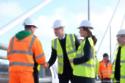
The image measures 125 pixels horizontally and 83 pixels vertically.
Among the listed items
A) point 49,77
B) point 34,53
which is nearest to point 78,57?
point 34,53

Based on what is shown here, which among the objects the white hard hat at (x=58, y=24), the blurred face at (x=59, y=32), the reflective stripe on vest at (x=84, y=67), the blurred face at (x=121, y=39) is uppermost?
the white hard hat at (x=58, y=24)

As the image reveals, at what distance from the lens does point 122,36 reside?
29.5 ft

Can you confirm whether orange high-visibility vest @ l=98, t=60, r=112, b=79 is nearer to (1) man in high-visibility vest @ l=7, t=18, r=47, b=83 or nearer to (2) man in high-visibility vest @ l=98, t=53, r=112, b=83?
(2) man in high-visibility vest @ l=98, t=53, r=112, b=83

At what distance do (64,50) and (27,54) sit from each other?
3.80 ft

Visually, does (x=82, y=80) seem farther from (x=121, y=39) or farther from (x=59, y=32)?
(x=59, y=32)

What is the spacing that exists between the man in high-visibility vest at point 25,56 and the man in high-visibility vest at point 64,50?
0.91 meters

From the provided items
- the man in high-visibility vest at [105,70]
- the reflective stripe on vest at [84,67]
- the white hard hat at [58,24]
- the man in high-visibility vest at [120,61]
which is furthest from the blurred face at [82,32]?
the man in high-visibility vest at [105,70]

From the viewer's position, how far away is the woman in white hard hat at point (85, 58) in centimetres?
903

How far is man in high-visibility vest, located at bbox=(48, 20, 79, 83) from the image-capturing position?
9.74m

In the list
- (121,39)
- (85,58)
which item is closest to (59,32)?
(85,58)

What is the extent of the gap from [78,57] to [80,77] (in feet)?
1.08

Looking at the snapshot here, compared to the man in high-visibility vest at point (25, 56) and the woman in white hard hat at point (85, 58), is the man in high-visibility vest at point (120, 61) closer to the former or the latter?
the woman in white hard hat at point (85, 58)

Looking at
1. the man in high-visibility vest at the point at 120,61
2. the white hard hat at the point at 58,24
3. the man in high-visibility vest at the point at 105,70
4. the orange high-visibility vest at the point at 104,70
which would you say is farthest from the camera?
the orange high-visibility vest at the point at 104,70

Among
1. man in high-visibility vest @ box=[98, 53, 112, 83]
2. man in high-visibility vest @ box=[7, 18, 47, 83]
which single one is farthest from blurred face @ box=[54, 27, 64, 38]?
man in high-visibility vest @ box=[98, 53, 112, 83]
